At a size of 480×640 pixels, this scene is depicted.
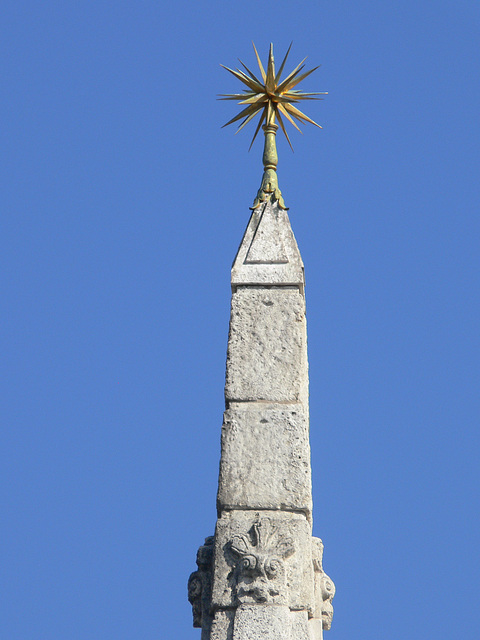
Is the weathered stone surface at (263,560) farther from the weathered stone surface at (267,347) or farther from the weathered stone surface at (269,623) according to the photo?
the weathered stone surface at (267,347)

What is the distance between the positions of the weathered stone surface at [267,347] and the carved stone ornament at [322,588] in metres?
1.18

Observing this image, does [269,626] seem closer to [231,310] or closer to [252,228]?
[231,310]

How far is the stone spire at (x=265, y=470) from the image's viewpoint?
920 centimetres

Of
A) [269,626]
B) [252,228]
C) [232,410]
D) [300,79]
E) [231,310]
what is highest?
[300,79]

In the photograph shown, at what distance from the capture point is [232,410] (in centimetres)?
991

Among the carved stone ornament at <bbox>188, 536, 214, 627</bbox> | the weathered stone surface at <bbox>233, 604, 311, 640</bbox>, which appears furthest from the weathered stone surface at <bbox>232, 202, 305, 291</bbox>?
the weathered stone surface at <bbox>233, 604, 311, 640</bbox>

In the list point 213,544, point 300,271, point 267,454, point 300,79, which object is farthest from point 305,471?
point 300,79

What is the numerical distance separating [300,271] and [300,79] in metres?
1.78

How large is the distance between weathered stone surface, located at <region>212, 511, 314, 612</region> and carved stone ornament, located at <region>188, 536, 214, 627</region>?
0.33m

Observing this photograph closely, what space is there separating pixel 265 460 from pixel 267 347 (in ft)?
3.13

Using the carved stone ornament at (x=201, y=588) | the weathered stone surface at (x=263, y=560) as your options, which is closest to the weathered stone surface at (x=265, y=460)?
the weathered stone surface at (x=263, y=560)

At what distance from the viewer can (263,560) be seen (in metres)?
9.24

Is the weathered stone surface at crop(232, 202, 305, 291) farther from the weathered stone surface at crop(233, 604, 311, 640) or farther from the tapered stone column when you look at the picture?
the weathered stone surface at crop(233, 604, 311, 640)

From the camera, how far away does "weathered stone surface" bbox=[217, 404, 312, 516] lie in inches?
377
